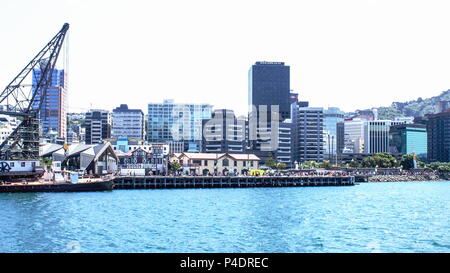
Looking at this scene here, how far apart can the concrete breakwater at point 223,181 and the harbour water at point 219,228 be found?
132 feet

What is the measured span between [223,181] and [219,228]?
230 ft

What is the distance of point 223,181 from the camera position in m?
111

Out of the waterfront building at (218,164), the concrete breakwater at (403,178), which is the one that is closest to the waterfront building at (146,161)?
the waterfront building at (218,164)

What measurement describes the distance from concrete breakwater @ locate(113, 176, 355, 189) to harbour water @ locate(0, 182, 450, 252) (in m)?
40.1

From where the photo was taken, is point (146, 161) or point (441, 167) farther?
point (441, 167)

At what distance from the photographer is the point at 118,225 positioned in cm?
4319

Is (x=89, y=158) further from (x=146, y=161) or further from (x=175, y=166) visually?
(x=175, y=166)

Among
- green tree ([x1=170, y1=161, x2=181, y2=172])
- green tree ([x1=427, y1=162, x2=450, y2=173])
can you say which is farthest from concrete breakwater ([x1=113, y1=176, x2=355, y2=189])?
green tree ([x1=427, y1=162, x2=450, y2=173])

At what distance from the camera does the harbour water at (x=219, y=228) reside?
33406 millimetres

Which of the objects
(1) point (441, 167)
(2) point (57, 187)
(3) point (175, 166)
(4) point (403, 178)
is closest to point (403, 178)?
(4) point (403, 178)

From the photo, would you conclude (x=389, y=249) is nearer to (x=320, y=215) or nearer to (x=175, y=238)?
(x=175, y=238)

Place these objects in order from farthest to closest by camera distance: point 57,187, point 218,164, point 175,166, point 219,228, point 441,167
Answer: point 441,167, point 218,164, point 175,166, point 57,187, point 219,228

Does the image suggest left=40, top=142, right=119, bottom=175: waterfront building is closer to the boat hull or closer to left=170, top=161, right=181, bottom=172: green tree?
left=170, top=161, right=181, bottom=172: green tree

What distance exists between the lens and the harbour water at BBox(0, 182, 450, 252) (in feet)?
110
